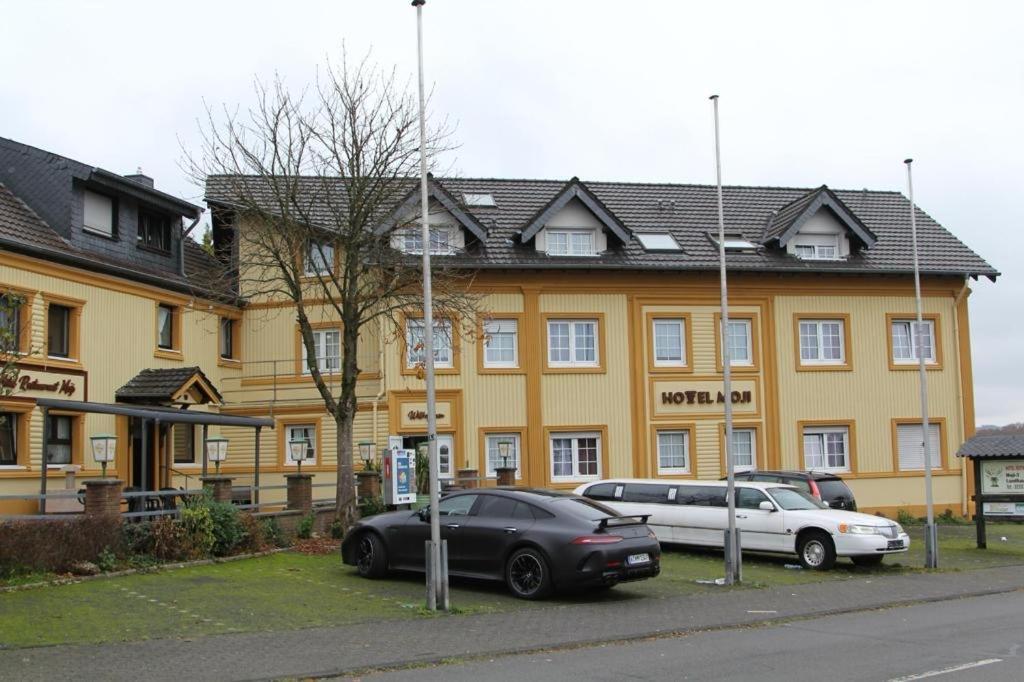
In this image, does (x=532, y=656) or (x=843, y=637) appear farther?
(x=843, y=637)

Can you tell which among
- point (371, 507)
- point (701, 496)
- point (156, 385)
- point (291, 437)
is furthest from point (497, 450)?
point (701, 496)

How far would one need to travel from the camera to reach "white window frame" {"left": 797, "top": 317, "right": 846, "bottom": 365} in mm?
31688

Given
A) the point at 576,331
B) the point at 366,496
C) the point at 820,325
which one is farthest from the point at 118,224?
the point at 820,325

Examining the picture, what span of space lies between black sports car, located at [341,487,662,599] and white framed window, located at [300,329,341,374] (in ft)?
44.9

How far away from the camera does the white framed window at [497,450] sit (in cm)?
2917

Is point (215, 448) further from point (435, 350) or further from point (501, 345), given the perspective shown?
point (501, 345)

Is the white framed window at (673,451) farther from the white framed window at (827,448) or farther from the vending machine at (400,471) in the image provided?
the vending machine at (400,471)

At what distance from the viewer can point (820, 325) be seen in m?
32.0

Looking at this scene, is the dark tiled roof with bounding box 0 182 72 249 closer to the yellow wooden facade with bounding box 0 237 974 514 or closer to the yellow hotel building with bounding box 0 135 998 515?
the yellow hotel building with bounding box 0 135 998 515

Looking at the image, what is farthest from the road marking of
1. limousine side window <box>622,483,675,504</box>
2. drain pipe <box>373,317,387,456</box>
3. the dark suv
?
drain pipe <box>373,317,387,456</box>

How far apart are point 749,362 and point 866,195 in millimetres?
9105

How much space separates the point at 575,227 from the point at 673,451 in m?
6.86

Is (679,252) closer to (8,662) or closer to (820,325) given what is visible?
(820,325)

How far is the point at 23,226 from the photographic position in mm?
24344
